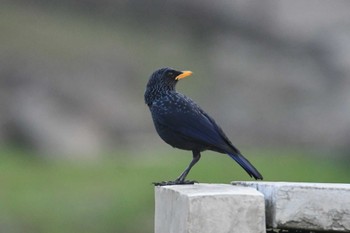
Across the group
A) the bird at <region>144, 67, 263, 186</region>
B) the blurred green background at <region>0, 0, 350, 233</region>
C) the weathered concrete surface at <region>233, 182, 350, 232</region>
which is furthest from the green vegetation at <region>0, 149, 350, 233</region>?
the weathered concrete surface at <region>233, 182, 350, 232</region>

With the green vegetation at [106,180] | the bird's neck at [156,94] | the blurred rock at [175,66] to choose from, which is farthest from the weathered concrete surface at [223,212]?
the blurred rock at [175,66]

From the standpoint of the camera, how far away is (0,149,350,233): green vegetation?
1388 cm

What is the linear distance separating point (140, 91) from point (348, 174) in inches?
159

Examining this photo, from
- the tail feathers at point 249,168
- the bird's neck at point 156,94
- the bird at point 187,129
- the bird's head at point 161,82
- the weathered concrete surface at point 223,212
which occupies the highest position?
the bird's head at point 161,82

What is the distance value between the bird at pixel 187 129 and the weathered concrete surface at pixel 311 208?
832 mm

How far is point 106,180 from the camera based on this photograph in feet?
52.2

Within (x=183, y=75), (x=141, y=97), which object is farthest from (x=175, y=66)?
(x=183, y=75)

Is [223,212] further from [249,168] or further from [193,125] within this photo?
[193,125]

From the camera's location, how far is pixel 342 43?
23.0 meters

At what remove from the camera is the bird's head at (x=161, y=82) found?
6.60 m

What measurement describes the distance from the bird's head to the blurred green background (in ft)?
22.6

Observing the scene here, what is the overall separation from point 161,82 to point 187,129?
425 mm

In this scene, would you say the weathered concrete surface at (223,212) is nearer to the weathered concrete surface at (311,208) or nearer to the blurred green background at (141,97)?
the weathered concrete surface at (311,208)

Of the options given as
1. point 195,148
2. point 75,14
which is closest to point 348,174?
point 75,14
